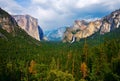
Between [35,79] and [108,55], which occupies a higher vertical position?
[108,55]

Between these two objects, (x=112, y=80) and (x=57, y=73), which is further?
(x=57, y=73)

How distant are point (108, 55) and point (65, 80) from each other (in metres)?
34.7

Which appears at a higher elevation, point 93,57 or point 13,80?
point 93,57

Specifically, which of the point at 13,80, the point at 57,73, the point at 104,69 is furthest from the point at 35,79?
the point at 104,69

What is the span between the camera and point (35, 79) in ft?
552

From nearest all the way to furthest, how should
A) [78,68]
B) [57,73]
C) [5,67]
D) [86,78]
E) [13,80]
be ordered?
[57,73] < [86,78] < [78,68] < [13,80] < [5,67]

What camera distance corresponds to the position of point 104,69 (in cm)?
13888

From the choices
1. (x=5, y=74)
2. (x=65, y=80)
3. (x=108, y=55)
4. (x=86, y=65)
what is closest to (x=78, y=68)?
(x=86, y=65)

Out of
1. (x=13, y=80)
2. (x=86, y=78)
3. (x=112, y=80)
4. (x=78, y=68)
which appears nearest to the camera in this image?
(x=112, y=80)

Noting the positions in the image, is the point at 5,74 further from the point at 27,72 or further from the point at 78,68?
the point at 78,68

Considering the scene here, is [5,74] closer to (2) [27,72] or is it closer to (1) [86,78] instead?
(2) [27,72]

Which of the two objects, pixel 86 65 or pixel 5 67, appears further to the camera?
pixel 5 67

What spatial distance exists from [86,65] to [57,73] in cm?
3515

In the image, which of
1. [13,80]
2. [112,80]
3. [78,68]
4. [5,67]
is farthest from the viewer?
[5,67]
